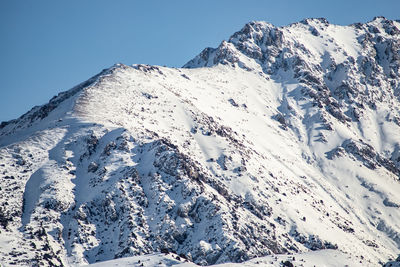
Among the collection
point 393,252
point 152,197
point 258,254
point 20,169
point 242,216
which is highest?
point 20,169

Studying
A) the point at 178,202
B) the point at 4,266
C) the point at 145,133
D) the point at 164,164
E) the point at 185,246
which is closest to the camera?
the point at 4,266

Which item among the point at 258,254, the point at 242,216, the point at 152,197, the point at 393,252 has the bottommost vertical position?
the point at 393,252

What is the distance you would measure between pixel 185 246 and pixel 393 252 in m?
95.6

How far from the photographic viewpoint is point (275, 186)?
647ft

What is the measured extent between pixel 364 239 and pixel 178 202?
8108 centimetres

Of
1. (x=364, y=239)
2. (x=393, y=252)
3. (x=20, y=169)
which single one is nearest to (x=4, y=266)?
(x=20, y=169)

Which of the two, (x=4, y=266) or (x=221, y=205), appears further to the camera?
(x=221, y=205)

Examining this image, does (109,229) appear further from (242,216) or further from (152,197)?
(242,216)

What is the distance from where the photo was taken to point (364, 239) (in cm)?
19525

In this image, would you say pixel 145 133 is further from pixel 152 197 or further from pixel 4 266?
pixel 4 266

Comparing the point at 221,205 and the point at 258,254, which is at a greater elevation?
the point at 221,205

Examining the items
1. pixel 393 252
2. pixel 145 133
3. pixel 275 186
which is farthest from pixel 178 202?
pixel 393 252

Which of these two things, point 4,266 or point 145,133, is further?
point 145,133

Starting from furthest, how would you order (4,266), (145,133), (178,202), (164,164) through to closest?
1. (145,133)
2. (164,164)
3. (178,202)
4. (4,266)
